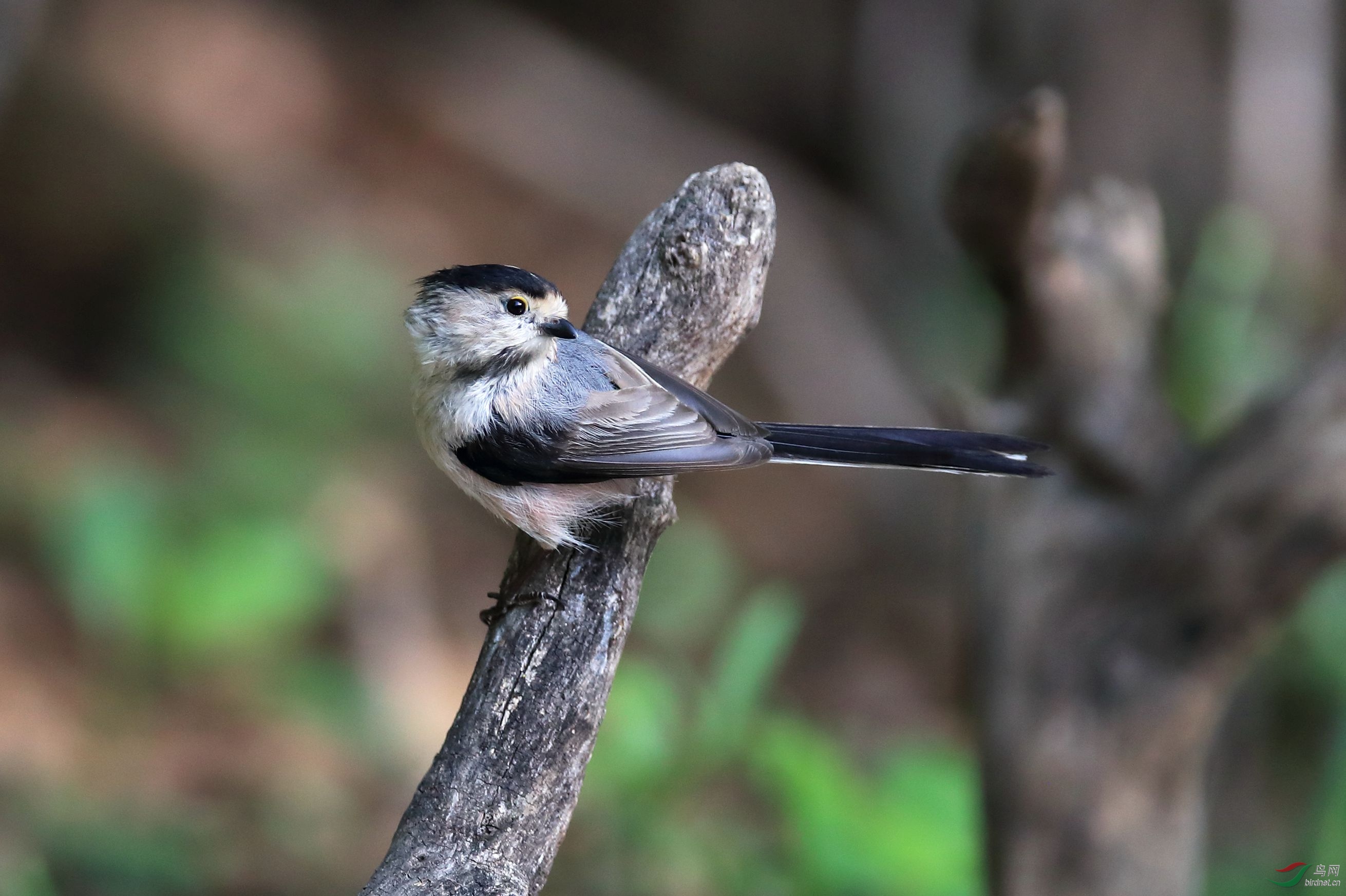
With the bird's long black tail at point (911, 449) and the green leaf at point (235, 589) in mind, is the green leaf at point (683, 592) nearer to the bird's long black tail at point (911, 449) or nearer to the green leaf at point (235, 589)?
the green leaf at point (235, 589)

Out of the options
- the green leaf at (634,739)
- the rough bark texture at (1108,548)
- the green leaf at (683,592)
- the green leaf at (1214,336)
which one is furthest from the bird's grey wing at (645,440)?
the green leaf at (1214,336)

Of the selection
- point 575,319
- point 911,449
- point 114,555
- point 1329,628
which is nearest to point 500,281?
point 911,449

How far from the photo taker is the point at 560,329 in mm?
2721

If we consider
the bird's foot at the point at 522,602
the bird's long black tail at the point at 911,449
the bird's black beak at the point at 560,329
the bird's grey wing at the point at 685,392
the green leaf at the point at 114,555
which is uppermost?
the bird's black beak at the point at 560,329

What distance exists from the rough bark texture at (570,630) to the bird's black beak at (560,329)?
24cm

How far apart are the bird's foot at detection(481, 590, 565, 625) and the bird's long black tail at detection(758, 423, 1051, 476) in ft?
2.26

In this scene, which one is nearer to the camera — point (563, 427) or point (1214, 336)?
point (563, 427)

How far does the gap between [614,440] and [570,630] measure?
519mm

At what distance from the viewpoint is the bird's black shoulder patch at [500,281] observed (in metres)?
2.74

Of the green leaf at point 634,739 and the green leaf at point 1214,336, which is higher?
the green leaf at point 1214,336

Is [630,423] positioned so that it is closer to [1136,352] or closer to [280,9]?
[1136,352]

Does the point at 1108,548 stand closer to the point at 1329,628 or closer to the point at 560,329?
the point at 560,329

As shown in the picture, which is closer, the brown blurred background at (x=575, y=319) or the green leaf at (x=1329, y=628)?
the brown blurred background at (x=575, y=319)
